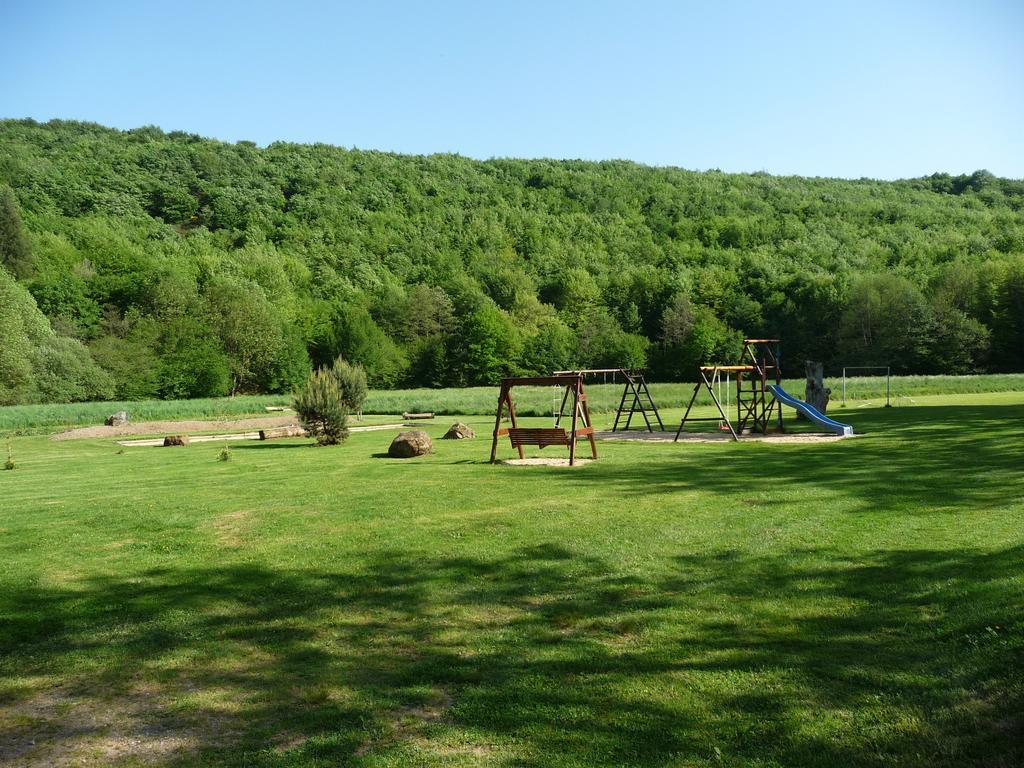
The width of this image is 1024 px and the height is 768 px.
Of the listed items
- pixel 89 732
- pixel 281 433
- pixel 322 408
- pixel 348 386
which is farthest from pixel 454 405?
pixel 89 732

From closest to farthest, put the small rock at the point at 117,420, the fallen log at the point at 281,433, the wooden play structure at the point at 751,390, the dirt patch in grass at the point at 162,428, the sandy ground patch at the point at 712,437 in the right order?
the sandy ground patch at the point at 712,437 → the wooden play structure at the point at 751,390 → the fallen log at the point at 281,433 → the dirt patch in grass at the point at 162,428 → the small rock at the point at 117,420

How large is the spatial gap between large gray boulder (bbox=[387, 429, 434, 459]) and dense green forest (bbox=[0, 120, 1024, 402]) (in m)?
36.7

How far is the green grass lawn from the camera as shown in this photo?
3760 mm

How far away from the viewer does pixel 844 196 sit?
12362 cm

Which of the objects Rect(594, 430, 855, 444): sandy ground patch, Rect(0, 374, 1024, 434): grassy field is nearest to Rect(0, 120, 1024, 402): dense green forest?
Rect(0, 374, 1024, 434): grassy field

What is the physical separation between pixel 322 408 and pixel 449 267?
83.9m

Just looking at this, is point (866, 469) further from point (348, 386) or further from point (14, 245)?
point (14, 245)

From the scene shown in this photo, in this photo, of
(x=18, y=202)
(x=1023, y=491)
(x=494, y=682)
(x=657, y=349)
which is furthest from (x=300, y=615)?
(x=18, y=202)

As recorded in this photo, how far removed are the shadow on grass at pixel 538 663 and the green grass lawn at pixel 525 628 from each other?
2cm

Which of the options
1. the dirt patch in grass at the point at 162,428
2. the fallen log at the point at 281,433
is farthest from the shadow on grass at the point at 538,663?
the dirt patch in grass at the point at 162,428

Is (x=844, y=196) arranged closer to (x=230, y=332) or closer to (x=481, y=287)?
(x=481, y=287)

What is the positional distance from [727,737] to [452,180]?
415 feet

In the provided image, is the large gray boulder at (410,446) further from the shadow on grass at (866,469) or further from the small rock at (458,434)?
the small rock at (458,434)

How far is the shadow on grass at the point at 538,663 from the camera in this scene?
3701mm
